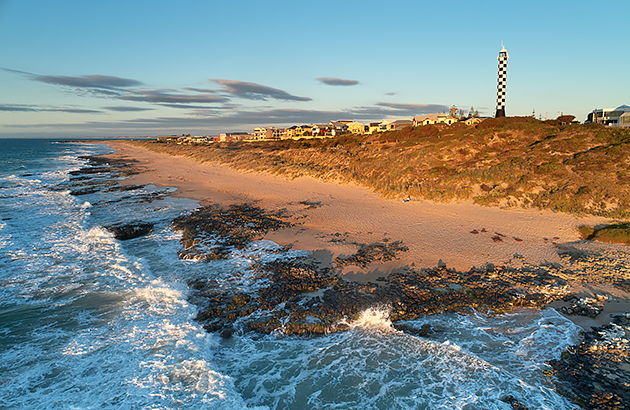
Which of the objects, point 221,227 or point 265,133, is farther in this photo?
point 265,133

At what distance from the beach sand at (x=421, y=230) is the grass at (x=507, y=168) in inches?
47.3

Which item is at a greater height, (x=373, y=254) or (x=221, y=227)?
(x=221, y=227)

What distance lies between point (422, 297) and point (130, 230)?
13346 mm

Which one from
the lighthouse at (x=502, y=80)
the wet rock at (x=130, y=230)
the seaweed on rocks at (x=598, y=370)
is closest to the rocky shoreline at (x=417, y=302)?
the seaweed on rocks at (x=598, y=370)

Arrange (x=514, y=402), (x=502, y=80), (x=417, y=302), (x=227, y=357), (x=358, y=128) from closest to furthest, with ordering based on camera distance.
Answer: (x=514, y=402) < (x=227, y=357) < (x=417, y=302) < (x=502, y=80) < (x=358, y=128)

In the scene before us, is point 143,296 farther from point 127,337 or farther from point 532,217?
point 532,217

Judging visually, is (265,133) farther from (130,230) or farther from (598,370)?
(598,370)

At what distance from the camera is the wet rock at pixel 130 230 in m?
13.3

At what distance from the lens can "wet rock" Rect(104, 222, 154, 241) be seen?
13283 mm

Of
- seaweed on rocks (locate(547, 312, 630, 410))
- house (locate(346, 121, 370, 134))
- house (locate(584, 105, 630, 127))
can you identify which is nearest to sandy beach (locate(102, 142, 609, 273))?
seaweed on rocks (locate(547, 312, 630, 410))

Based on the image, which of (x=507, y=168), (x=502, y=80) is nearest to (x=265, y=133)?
(x=502, y=80)

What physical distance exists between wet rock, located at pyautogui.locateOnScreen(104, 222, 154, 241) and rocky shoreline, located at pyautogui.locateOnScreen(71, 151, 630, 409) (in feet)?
13.0

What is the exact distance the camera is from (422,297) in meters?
7.81

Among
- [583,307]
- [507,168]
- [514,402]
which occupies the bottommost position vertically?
[514,402]
